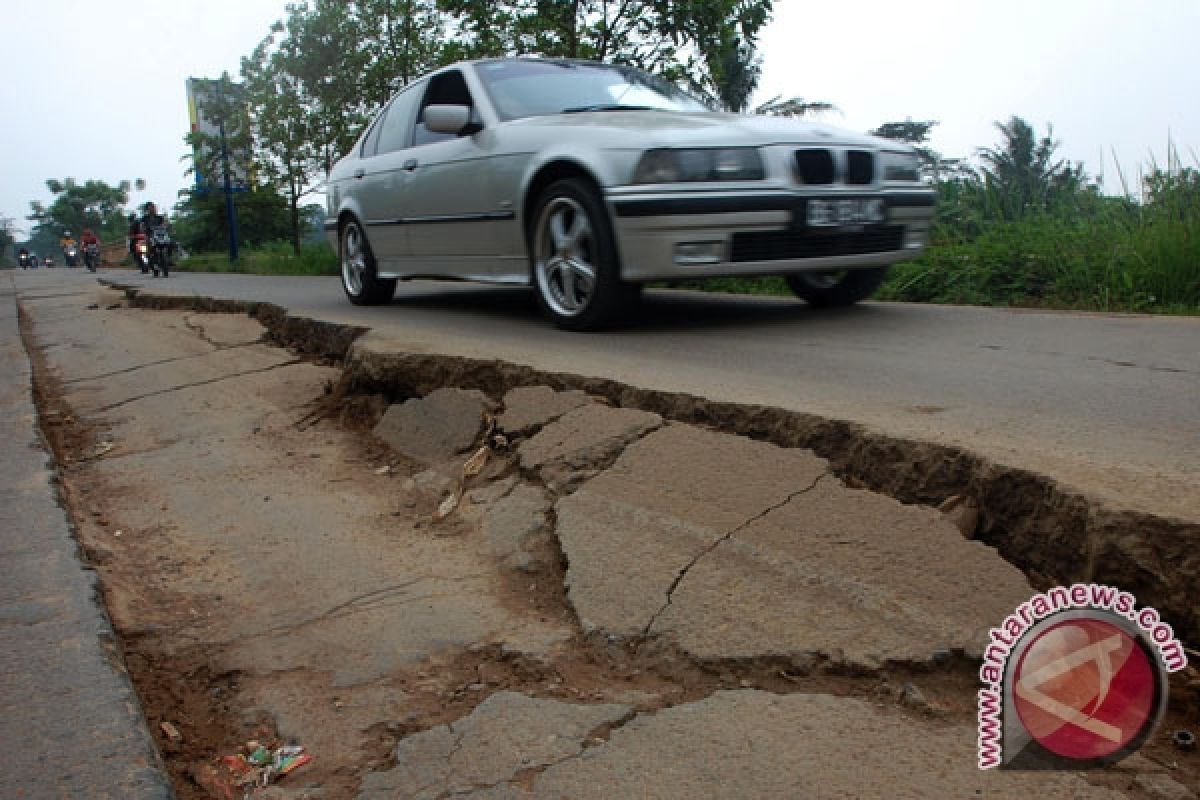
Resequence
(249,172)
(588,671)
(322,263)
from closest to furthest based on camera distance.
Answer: (588,671)
(322,263)
(249,172)

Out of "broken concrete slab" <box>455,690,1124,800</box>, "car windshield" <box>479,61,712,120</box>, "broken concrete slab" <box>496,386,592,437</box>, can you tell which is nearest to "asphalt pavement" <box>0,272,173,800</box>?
"broken concrete slab" <box>455,690,1124,800</box>

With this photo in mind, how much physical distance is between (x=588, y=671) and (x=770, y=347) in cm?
247

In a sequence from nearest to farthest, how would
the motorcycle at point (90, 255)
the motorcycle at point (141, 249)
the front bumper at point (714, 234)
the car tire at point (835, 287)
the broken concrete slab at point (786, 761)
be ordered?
the broken concrete slab at point (786, 761) < the front bumper at point (714, 234) < the car tire at point (835, 287) < the motorcycle at point (141, 249) < the motorcycle at point (90, 255)

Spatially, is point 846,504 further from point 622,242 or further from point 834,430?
point 622,242

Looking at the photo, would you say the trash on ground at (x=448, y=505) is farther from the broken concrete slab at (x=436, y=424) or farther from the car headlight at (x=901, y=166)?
the car headlight at (x=901, y=166)

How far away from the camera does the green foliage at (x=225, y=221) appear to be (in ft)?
102

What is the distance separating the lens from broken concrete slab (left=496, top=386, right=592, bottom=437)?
3059mm

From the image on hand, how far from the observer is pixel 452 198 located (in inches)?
208

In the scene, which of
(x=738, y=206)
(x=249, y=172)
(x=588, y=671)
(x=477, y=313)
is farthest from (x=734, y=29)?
(x=249, y=172)

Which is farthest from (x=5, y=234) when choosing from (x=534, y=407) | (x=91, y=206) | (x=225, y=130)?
(x=534, y=407)

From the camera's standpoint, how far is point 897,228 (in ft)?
15.4

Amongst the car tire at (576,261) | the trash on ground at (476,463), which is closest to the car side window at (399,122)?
the car tire at (576,261)

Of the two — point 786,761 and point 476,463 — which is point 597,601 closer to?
point 786,761

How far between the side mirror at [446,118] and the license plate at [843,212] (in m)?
1.86
